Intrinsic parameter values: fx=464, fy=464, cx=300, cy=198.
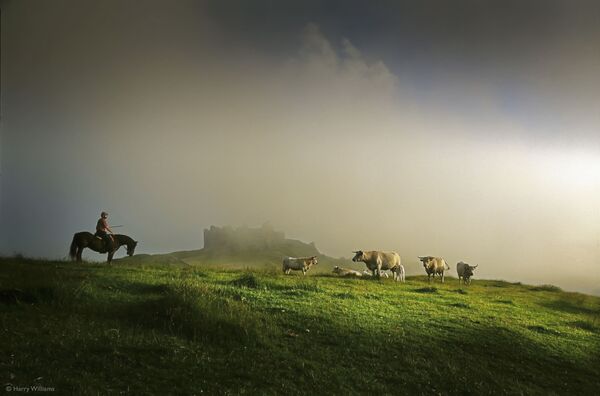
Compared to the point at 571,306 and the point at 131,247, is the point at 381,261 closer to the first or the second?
the point at 571,306

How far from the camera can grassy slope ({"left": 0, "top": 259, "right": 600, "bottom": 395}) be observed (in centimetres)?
1130

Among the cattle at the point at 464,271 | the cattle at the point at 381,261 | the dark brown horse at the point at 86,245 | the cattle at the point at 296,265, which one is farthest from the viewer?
the cattle at the point at 464,271

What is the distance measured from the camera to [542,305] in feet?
99.6

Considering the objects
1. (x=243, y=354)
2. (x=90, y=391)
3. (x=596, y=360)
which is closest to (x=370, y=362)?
(x=243, y=354)

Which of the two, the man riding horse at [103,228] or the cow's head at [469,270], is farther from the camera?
the cow's head at [469,270]

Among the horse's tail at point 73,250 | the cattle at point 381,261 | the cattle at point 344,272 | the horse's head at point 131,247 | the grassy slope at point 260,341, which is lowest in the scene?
the grassy slope at point 260,341

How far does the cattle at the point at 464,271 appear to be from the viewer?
4147cm

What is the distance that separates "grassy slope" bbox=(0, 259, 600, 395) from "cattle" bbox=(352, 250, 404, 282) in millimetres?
13863

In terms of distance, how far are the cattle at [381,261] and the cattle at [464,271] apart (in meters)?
6.29

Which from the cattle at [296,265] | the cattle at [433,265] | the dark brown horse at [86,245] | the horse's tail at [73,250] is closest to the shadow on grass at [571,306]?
A: the cattle at [433,265]

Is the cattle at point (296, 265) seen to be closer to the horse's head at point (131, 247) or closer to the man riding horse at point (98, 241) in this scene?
the horse's head at point (131, 247)

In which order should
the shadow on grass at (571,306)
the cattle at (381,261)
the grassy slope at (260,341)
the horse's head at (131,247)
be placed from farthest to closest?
the cattle at (381,261) → the horse's head at (131,247) → the shadow on grass at (571,306) → the grassy slope at (260,341)

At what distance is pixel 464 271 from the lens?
42.1 m

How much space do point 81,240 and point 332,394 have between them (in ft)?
72.1
